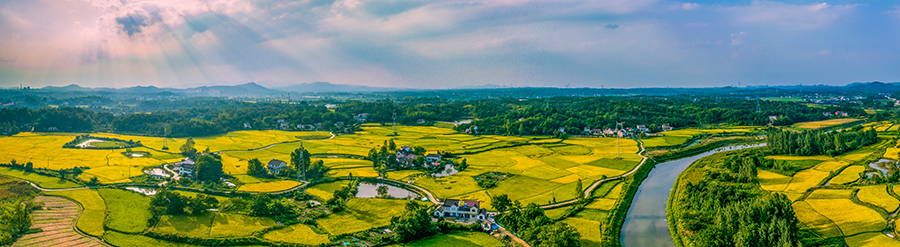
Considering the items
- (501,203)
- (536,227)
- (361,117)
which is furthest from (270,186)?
(361,117)

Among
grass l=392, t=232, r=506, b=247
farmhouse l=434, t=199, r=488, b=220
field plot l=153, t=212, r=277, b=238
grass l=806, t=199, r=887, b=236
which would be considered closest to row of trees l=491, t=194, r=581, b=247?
farmhouse l=434, t=199, r=488, b=220

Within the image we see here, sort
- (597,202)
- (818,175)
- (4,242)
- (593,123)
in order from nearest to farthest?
1. (4,242)
2. (597,202)
3. (818,175)
4. (593,123)

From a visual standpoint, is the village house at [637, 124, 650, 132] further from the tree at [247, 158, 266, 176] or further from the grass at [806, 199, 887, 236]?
the tree at [247, 158, 266, 176]

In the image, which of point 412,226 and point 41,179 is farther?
point 41,179

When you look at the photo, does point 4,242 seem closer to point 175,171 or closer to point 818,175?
point 175,171

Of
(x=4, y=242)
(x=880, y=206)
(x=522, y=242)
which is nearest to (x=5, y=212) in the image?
(x=4, y=242)

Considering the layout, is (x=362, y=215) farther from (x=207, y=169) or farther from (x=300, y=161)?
(x=207, y=169)

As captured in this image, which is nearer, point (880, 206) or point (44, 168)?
point (880, 206)
